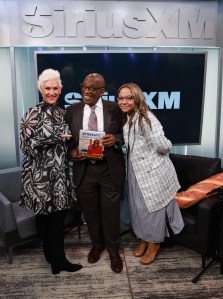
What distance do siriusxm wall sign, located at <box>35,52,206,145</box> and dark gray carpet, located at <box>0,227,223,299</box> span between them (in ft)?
4.72

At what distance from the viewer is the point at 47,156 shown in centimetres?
250

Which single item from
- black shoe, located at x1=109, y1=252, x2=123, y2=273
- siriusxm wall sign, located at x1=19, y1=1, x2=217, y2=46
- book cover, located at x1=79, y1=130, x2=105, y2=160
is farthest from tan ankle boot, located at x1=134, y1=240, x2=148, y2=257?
siriusxm wall sign, located at x1=19, y1=1, x2=217, y2=46

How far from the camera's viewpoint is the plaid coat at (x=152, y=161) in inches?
104

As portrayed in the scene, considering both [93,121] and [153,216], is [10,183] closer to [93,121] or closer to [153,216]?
[93,121]

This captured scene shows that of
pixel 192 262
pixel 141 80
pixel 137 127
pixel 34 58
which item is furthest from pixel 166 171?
pixel 34 58

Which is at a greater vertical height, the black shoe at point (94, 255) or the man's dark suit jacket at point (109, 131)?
the man's dark suit jacket at point (109, 131)

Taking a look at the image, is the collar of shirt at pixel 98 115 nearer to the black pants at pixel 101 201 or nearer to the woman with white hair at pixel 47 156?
the woman with white hair at pixel 47 156

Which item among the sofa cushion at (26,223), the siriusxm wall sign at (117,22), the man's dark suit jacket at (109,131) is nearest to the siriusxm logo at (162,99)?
the siriusxm wall sign at (117,22)

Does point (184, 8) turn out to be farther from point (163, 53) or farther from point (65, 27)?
point (65, 27)

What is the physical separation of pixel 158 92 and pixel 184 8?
96 cm

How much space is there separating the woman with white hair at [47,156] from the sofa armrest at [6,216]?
272mm

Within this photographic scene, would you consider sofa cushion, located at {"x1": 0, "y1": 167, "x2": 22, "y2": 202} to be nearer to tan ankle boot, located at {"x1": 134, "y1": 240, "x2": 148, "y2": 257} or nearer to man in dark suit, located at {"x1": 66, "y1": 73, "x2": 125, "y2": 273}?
man in dark suit, located at {"x1": 66, "y1": 73, "x2": 125, "y2": 273}

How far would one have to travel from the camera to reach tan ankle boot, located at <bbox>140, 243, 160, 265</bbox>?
2990 mm

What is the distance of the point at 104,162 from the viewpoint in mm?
2727
